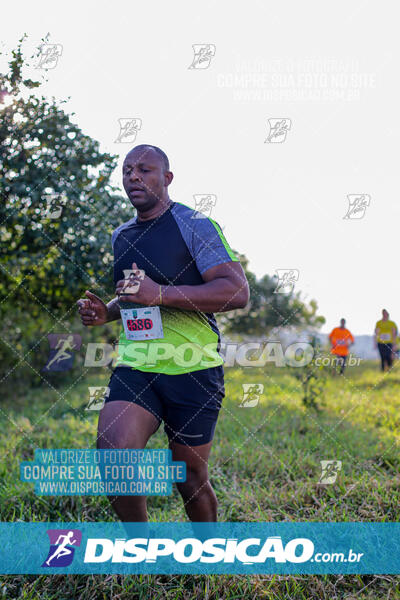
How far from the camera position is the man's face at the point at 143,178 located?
2436 millimetres

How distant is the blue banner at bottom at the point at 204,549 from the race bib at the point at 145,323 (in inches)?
34.0

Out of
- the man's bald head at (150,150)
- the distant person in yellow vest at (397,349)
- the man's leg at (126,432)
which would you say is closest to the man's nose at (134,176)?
the man's bald head at (150,150)

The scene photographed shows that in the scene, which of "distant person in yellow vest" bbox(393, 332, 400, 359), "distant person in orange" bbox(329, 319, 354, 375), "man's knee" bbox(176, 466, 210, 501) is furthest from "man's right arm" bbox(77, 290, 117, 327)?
"distant person in yellow vest" bbox(393, 332, 400, 359)

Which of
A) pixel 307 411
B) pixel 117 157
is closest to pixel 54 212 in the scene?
pixel 117 157

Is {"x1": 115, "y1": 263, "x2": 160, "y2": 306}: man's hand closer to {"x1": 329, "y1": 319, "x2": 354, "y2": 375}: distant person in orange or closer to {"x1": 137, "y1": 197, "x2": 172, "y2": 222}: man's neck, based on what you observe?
{"x1": 137, "y1": 197, "x2": 172, "y2": 222}: man's neck

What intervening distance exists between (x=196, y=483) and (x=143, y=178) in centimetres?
149

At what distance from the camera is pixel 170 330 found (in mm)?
2361

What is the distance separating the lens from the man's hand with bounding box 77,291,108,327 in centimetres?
246

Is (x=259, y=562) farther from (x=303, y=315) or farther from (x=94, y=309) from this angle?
(x=303, y=315)

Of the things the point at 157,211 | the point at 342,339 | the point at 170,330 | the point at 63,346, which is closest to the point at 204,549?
the point at 170,330

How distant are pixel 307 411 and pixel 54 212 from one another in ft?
11.4

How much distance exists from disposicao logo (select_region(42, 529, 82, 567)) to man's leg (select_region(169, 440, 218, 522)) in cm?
71

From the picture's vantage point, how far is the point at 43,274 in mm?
4621

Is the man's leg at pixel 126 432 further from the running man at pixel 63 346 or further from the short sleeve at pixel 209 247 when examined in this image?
the running man at pixel 63 346
